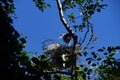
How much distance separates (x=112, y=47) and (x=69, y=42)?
136 inches

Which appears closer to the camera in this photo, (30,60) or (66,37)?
(30,60)

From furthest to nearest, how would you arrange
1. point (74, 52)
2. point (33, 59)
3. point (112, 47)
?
1. point (74, 52)
2. point (112, 47)
3. point (33, 59)

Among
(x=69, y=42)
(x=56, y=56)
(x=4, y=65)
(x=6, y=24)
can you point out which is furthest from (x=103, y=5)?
(x=4, y=65)

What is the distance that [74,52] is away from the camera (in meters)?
8.97

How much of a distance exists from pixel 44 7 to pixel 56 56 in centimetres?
338

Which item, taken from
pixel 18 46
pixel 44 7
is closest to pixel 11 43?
pixel 18 46

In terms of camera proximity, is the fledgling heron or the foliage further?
the fledgling heron

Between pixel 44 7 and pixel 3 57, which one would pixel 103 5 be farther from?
pixel 3 57

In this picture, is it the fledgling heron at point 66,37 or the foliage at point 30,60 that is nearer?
the foliage at point 30,60

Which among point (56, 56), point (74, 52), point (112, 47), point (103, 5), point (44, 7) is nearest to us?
point (112, 47)

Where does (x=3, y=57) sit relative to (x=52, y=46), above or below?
below

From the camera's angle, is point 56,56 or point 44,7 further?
point 44,7

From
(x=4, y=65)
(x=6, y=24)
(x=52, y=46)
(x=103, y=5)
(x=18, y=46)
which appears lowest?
(x=4, y=65)

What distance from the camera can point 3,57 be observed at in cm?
617
